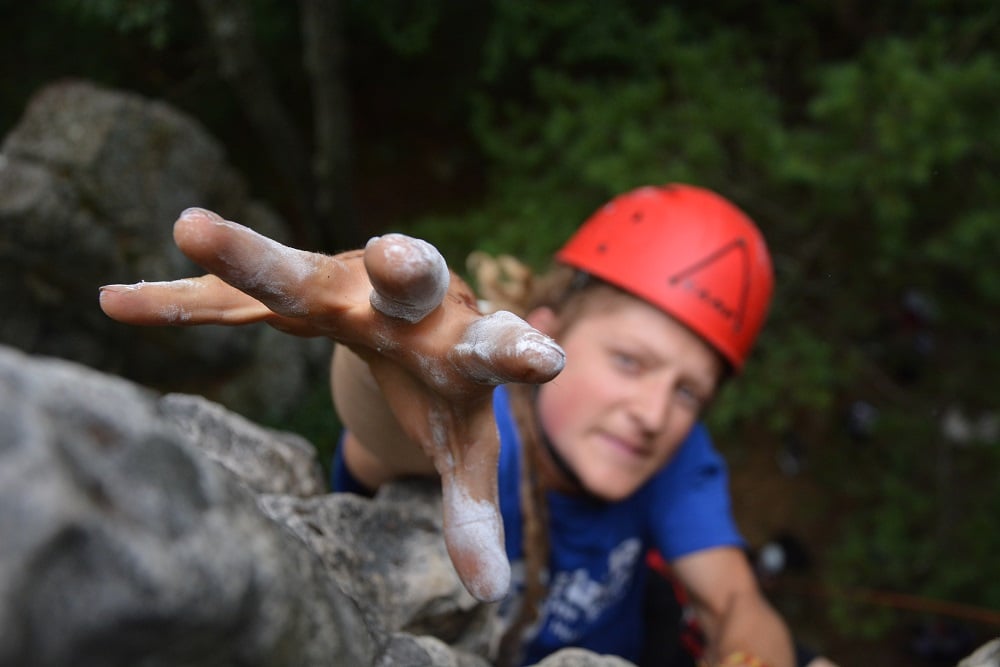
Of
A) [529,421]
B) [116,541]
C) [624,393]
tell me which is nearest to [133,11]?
[529,421]

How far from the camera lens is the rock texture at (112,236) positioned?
2262 millimetres

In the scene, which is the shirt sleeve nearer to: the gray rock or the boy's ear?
the boy's ear

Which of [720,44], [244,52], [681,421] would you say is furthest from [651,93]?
[244,52]

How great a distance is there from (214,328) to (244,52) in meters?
1.02

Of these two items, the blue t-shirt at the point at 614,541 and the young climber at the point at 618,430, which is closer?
the young climber at the point at 618,430

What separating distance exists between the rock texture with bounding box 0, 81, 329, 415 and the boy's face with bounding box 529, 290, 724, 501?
163 cm

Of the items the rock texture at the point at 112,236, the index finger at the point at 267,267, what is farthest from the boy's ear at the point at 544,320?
the rock texture at the point at 112,236

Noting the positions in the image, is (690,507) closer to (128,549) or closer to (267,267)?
(267,267)

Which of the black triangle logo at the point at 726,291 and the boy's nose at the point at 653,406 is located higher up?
the black triangle logo at the point at 726,291

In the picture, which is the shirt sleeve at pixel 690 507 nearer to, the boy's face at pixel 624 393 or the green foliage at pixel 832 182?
the boy's face at pixel 624 393

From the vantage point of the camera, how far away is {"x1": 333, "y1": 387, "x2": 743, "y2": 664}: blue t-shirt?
→ 1.53 meters

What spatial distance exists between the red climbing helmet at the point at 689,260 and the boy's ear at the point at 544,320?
0.12 metres

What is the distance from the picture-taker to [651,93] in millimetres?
2408

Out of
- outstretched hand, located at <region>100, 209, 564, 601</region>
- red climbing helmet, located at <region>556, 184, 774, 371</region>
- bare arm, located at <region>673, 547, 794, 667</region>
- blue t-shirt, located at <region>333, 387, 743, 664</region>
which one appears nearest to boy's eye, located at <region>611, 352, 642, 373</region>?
red climbing helmet, located at <region>556, 184, 774, 371</region>
